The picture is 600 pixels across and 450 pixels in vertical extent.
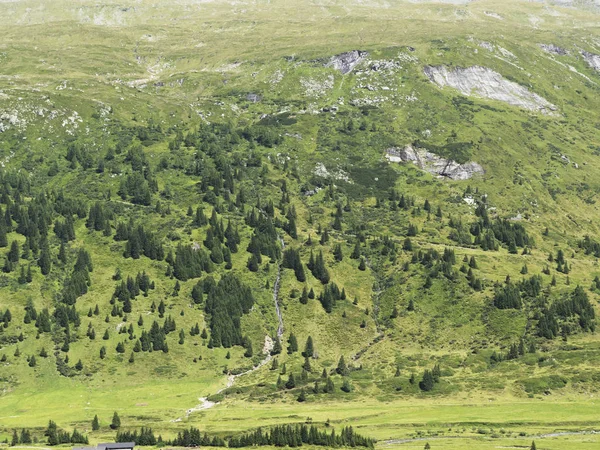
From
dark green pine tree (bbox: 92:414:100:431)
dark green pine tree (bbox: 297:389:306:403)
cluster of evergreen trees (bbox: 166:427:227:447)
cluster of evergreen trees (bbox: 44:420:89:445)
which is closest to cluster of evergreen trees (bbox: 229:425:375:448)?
cluster of evergreen trees (bbox: 166:427:227:447)

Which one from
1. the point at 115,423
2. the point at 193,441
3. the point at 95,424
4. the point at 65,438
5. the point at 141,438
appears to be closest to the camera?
the point at 193,441

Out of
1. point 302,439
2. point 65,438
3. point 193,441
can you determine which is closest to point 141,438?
point 193,441

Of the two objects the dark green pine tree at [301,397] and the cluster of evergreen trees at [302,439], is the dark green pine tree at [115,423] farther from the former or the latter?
the dark green pine tree at [301,397]

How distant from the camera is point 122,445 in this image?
119750 mm

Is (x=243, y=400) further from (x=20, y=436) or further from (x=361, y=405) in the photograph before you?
(x=20, y=436)

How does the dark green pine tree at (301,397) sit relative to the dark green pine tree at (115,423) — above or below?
below

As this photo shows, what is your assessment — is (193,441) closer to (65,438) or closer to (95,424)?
(65,438)

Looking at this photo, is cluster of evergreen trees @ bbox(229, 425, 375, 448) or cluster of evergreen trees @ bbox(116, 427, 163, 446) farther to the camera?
cluster of evergreen trees @ bbox(116, 427, 163, 446)

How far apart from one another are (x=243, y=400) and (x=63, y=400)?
48.7 m

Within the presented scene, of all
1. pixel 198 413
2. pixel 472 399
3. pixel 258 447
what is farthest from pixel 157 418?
pixel 472 399

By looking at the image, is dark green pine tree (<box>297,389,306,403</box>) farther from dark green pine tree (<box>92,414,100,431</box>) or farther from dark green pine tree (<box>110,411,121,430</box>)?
dark green pine tree (<box>92,414,100,431</box>)

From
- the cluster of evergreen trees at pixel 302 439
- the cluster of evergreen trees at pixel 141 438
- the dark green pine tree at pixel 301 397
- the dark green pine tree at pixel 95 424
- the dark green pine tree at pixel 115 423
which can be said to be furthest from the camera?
the dark green pine tree at pixel 301 397

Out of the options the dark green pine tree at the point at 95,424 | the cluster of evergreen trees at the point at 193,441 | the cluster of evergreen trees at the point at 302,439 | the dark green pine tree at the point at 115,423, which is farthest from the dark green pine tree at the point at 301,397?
the cluster of evergreen trees at the point at 193,441

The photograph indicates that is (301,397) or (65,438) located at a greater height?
(65,438)
